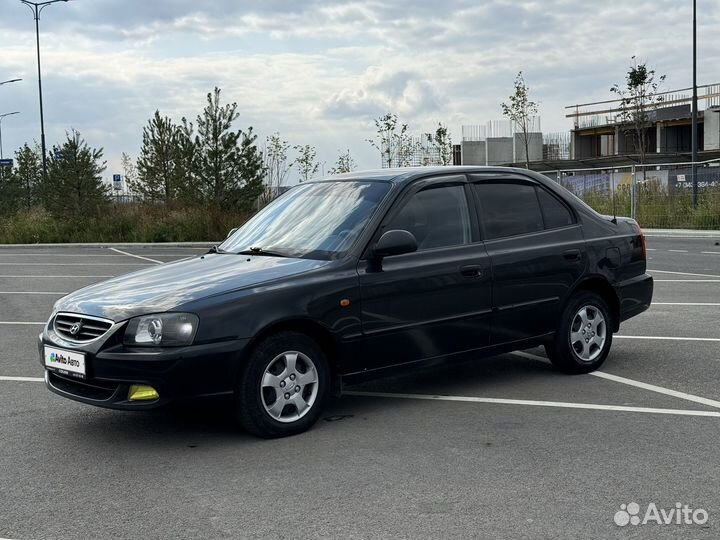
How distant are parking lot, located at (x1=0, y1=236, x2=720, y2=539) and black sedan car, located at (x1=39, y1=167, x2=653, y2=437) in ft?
1.05

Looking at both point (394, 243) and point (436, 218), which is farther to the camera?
point (436, 218)

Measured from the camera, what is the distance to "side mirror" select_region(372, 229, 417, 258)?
6.13 meters

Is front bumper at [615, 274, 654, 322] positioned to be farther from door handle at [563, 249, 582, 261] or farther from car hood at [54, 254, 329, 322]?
car hood at [54, 254, 329, 322]

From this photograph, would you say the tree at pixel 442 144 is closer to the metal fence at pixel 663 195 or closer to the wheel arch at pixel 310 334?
the metal fence at pixel 663 195

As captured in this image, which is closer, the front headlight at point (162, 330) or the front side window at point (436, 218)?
the front headlight at point (162, 330)

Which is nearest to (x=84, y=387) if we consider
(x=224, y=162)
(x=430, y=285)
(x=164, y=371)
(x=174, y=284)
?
(x=164, y=371)

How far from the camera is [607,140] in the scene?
7012cm

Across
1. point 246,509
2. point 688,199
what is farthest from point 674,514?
point 688,199

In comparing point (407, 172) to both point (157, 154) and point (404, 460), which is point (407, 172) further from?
point (157, 154)

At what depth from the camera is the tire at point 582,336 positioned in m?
7.45

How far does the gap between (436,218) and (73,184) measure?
28.5 metres

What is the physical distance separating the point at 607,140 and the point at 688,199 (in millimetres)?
41426

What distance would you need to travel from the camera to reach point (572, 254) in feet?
24.6

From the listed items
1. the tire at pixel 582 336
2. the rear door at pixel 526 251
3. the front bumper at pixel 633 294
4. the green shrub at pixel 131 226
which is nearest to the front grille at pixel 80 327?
the rear door at pixel 526 251
